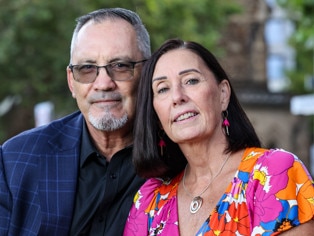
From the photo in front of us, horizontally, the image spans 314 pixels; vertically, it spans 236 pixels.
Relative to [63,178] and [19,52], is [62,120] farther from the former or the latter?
[19,52]

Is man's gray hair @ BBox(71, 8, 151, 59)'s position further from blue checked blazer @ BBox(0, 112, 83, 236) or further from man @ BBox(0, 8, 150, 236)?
blue checked blazer @ BBox(0, 112, 83, 236)

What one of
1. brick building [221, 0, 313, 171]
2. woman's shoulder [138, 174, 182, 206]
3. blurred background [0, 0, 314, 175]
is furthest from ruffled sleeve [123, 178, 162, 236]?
brick building [221, 0, 313, 171]

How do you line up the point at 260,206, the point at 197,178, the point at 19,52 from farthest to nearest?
the point at 19,52, the point at 197,178, the point at 260,206

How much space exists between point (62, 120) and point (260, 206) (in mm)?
1720

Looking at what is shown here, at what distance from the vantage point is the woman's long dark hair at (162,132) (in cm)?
399

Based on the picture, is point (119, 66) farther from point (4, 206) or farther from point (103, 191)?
point (4, 206)

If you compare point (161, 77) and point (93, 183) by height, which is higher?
point (161, 77)

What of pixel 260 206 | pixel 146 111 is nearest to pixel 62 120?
pixel 146 111

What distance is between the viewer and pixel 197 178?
13.2ft

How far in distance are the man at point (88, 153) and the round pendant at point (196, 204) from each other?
546mm

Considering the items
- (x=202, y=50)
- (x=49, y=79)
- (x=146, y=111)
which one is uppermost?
(x=202, y=50)

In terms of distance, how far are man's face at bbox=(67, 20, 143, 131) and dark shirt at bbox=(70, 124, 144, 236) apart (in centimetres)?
20

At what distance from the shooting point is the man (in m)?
4.36

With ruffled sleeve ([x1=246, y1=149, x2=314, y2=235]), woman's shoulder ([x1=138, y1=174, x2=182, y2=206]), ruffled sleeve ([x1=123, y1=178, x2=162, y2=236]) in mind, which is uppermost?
ruffled sleeve ([x1=246, y1=149, x2=314, y2=235])
